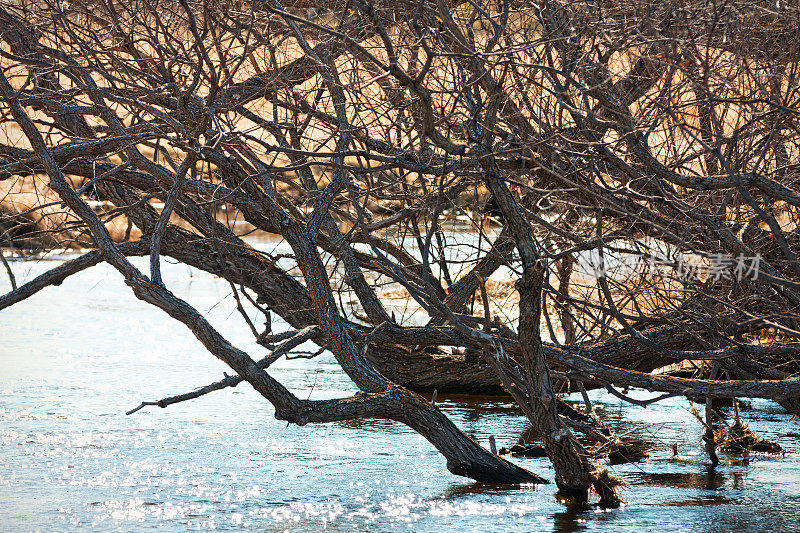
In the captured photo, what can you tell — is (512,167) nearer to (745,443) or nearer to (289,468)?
(289,468)

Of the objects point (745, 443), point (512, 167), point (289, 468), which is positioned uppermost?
point (512, 167)

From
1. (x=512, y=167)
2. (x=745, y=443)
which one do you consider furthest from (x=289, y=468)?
(x=745, y=443)

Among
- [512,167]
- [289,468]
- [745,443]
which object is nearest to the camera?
[512,167]

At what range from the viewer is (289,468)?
8156mm

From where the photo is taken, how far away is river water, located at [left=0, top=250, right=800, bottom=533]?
22.2ft

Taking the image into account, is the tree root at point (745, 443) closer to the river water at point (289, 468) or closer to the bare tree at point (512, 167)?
the river water at point (289, 468)

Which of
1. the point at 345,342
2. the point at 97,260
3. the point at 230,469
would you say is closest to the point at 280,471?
the point at 230,469

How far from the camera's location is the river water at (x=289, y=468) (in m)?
6.77

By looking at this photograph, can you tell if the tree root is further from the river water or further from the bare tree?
the bare tree

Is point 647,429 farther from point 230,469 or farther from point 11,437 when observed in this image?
point 11,437

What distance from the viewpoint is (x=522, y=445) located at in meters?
8.90

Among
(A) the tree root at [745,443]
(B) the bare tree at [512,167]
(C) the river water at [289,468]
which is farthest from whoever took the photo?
(A) the tree root at [745,443]

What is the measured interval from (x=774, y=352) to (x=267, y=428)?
196 inches

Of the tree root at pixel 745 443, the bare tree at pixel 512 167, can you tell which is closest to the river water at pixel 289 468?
the tree root at pixel 745 443
